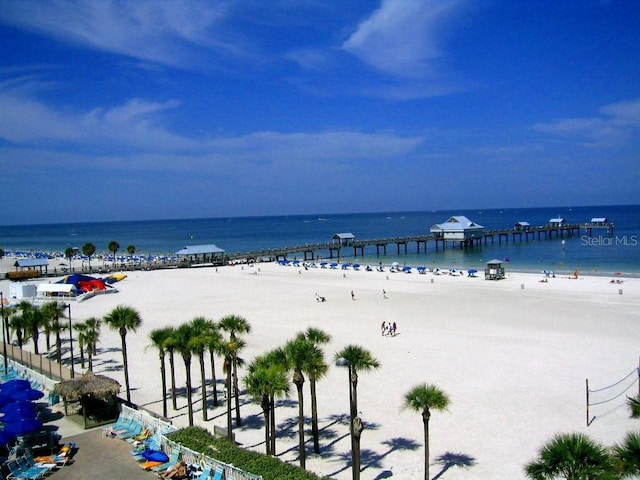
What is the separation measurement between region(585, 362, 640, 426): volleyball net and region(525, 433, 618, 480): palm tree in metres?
8.68

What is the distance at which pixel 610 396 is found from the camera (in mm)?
17734

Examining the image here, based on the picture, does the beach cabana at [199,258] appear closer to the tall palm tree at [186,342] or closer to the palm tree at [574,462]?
the tall palm tree at [186,342]

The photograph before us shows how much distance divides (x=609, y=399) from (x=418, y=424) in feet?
21.3

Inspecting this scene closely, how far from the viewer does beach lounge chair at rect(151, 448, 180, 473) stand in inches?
510

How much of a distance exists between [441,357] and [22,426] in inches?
607

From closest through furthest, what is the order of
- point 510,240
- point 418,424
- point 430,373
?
1. point 418,424
2. point 430,373
3. point 510,240

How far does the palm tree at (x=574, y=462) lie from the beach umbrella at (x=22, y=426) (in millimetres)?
12047

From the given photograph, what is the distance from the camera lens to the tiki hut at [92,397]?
1599 centimetres

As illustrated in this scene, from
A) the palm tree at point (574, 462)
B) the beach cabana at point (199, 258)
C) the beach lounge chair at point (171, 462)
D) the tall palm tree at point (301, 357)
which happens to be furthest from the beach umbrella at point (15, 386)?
the beach cabana at point (199, 258)

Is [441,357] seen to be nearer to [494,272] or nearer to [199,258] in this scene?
[494,272]

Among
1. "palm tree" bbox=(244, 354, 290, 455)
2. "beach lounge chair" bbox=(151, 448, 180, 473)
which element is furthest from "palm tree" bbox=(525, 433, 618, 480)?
"beach lounge chair" bbox=(151, 448, 180, 473)

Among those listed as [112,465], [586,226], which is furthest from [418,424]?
[586,226]

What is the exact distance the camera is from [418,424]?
53.2ft

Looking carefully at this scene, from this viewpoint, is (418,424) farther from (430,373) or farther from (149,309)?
(149,309)
